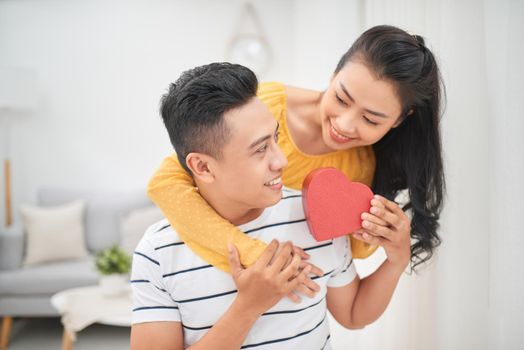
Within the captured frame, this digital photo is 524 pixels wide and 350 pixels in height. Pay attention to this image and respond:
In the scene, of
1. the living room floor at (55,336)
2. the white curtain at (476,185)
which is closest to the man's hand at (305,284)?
the white curtain at (476,185)

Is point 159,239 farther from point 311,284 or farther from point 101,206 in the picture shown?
point 101,206

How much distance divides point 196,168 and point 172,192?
9 centimetres

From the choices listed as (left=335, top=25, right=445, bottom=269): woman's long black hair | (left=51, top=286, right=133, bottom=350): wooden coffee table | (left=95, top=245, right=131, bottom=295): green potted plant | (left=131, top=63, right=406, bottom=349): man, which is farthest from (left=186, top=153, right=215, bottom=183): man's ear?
(left=95, top=245, right=131, bottom=295): green potted plant

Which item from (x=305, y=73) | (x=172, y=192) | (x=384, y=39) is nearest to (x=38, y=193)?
(x=305, y=73)

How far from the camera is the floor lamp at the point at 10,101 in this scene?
146 inches

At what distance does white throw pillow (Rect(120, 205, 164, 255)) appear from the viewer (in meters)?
3.70

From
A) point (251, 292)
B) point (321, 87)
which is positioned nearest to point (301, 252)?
point (251, 292)

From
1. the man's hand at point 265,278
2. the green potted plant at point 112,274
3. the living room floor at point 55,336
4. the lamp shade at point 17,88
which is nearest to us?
the man's hand at point 265,278

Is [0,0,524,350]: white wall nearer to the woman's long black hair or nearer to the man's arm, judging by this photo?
the woman's long black hair

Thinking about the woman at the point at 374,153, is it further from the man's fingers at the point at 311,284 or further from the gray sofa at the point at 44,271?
the gray sofa at the point at 44,271

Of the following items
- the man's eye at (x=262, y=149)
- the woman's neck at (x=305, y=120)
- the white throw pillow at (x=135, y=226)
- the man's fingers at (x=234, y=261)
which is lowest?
the white throw pillow at (x=135, y=226)

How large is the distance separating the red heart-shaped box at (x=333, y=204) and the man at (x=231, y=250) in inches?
3.4

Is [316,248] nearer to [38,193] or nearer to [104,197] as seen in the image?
[104,197]

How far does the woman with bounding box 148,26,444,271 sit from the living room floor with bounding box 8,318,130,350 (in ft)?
8.20
